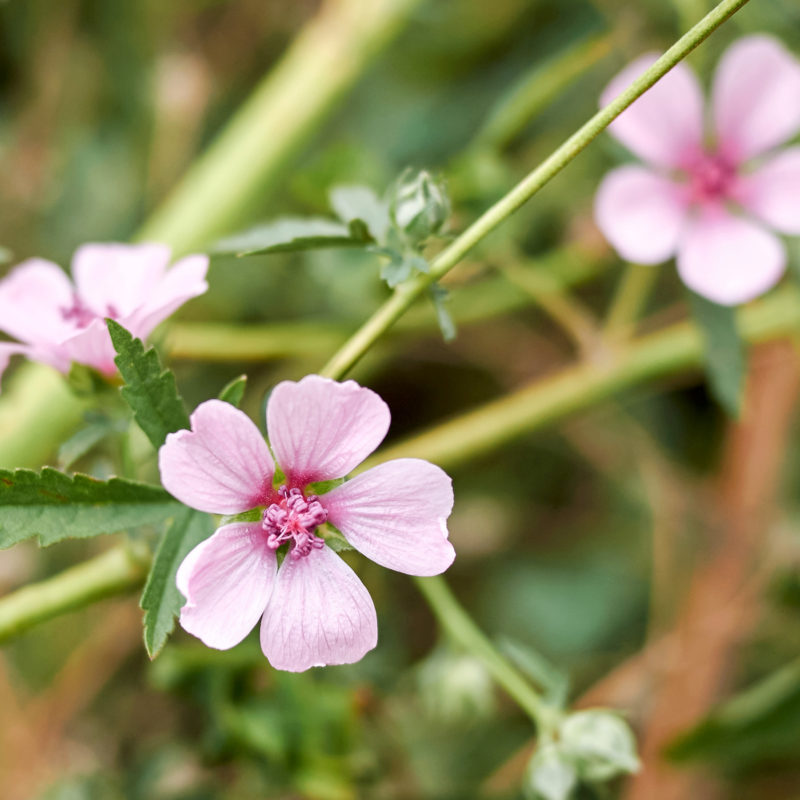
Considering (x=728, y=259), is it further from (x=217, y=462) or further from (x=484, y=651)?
(x=217, y=462)

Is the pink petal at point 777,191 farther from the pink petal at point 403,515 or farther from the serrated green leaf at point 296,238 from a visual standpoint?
the pink petal at point 403,515

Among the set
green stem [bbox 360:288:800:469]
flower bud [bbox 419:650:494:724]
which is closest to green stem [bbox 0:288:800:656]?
green stem [bbox 360:288:800:469]

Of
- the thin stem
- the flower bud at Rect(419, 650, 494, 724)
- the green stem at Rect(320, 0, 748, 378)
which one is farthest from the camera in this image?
the thin stem

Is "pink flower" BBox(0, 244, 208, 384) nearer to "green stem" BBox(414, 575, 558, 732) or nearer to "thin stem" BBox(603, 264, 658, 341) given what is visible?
"green stem" BBox(414, 575, 558, 732)

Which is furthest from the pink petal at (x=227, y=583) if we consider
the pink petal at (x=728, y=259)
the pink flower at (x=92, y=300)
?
the pink petal at (x=728, y=259)

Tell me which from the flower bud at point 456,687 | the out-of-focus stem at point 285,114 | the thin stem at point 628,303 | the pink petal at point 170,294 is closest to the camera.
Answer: the pink petal at point 170,294

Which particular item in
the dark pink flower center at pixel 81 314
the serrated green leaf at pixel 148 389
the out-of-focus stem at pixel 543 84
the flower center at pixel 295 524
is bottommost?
the flower center at pixel 295 524
